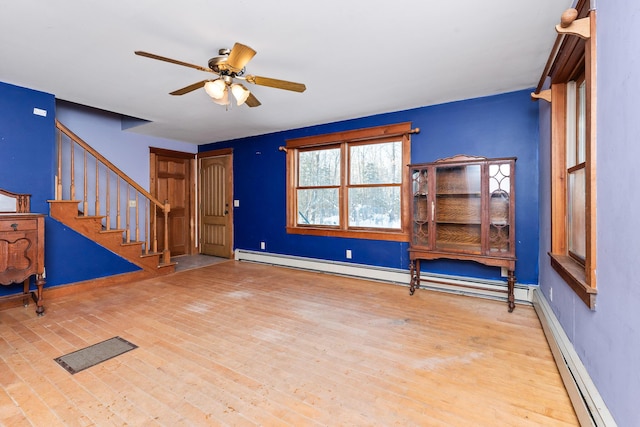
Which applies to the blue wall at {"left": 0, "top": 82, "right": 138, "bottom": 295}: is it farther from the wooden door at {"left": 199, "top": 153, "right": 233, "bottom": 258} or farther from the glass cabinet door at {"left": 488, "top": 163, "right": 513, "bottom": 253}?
the glass cabinet door at {"left": 488, "top": 163, "right": 513, "bottom": 253}

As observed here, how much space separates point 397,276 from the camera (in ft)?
14.2

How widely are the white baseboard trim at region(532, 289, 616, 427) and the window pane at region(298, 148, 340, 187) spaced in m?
3.33

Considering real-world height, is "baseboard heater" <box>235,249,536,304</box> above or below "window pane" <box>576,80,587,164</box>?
below

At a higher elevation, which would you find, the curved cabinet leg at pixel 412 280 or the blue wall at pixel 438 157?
the blue wall at pixel 438 157

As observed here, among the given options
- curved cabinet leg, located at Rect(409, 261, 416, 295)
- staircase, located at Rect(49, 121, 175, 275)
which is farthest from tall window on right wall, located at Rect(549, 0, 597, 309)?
staircase, located at Rect(49, 121, 175, 275)

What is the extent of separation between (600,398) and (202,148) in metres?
6.80

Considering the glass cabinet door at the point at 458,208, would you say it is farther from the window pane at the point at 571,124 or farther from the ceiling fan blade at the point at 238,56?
the ceiling fan blade at the point at 238,56

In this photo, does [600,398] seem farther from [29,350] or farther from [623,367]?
[29,350]

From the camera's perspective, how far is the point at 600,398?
4.74 ft

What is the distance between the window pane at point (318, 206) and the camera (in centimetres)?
506

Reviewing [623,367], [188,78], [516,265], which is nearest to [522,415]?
[623,367]

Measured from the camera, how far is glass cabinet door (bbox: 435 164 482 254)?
11.9ft

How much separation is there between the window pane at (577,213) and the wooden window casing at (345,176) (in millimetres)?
1994

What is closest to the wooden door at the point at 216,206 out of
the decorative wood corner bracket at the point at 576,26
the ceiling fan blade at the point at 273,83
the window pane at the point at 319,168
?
the window pane at the point at 319,168
